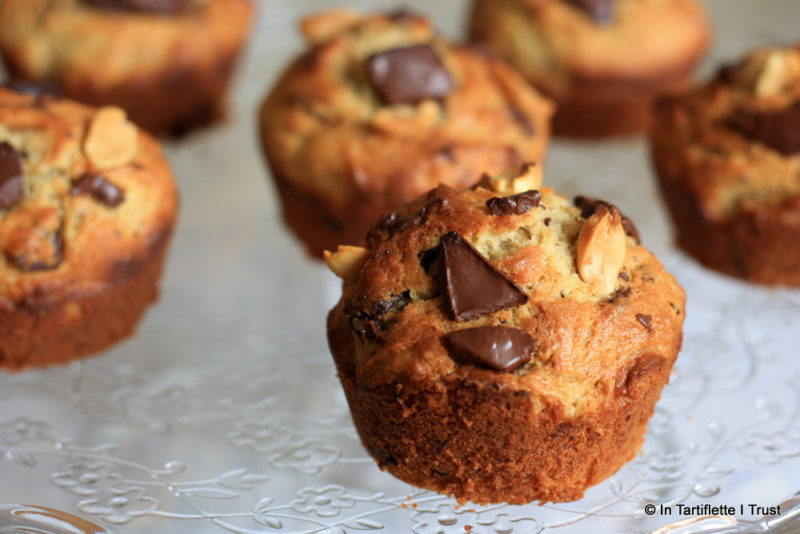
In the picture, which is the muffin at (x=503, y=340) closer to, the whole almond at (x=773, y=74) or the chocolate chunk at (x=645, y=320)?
the chocolate chunk at (x=645, y=320)

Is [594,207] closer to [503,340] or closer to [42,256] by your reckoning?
[503,340]

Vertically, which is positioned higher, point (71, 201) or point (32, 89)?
point (32, 89)

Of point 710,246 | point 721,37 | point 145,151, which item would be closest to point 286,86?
point 145,151

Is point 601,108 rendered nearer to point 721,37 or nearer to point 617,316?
point 721,37

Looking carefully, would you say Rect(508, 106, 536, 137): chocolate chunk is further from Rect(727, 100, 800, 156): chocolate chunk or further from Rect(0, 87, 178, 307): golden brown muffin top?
Rect(0, 87, 178, 307): golden brown muffin top

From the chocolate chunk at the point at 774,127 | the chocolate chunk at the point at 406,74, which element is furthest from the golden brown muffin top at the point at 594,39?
the chocolate chunk at the point at 406,74

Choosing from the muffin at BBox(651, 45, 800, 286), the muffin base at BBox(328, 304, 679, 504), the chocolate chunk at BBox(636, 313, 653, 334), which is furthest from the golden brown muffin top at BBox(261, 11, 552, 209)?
the chocolate chunk at BBox(636, 313, 653, 334)

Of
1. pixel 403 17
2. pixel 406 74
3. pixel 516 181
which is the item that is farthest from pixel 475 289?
pixel 403 17
